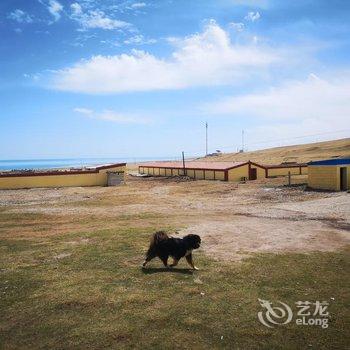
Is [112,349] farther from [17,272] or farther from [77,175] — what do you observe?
[77,175]

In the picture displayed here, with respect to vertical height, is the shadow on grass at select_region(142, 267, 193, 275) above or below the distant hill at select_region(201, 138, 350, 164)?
below

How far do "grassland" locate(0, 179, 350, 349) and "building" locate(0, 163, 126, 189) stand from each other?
28.7 m

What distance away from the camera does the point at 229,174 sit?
51438 millimetres

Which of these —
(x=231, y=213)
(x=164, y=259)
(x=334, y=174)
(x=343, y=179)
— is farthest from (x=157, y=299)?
(x=343, y=179)

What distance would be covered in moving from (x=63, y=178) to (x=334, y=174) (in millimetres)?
33371

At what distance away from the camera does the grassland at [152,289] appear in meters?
7.91

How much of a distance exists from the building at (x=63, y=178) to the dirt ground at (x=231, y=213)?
7.76 meters

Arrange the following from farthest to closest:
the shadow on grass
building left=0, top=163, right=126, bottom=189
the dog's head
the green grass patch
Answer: building left=0, top=163, right=126, bottom=189, the shadow on grass, the dog's head, the green grass patch

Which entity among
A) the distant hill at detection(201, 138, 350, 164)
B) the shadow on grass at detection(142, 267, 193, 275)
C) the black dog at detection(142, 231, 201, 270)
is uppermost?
the distant hill at detection(201, 138, 350, 164)

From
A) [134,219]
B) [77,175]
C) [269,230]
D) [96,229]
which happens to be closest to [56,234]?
[96,229]

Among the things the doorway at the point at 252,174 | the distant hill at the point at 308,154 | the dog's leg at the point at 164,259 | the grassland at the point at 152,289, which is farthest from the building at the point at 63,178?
the distant hill at the point at 308,154

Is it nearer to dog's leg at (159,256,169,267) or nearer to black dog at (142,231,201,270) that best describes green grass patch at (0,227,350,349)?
dog's leg at (159,256,169,267)

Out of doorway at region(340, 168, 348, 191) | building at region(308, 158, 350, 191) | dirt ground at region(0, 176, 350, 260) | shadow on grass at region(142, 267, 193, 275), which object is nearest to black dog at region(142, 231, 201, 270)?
shadow on grass at region(142, 267, 193, 275)

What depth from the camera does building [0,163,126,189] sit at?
47.8m
